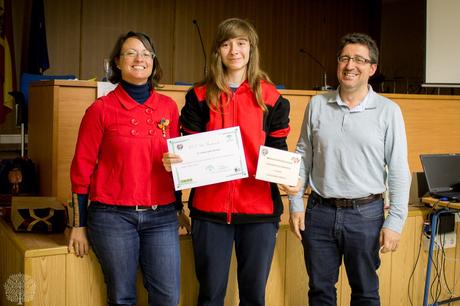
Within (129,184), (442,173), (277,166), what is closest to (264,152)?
(277,166)

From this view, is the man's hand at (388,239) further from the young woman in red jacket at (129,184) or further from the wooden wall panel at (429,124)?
the wooden wall panel at (429,124)

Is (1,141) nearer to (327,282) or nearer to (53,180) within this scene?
(53,180)

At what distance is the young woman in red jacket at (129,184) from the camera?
6.20 feet

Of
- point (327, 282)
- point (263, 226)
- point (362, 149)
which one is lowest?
point (327, 282)

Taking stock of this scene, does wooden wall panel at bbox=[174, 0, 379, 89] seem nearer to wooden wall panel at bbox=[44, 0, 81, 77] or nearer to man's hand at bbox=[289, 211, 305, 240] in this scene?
wooden wall panel at bbox=[44, 0, 81, 77]

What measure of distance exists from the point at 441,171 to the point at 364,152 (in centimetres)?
129

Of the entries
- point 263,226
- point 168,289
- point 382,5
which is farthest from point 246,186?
point 382,5

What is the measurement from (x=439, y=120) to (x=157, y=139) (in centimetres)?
298

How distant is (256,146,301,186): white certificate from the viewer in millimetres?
1929

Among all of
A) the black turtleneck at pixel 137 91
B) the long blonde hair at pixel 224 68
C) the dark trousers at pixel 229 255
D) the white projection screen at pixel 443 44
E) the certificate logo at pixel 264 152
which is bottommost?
the dark trousers at pixel 229 255

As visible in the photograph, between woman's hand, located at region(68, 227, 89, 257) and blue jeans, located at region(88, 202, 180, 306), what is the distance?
6 cm

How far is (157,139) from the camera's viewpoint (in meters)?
1.94

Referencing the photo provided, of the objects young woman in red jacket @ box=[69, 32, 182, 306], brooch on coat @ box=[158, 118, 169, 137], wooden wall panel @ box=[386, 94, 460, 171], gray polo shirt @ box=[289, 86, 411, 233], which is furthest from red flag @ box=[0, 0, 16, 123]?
gray polo shirt @ box=[289, 86, 411, 233]

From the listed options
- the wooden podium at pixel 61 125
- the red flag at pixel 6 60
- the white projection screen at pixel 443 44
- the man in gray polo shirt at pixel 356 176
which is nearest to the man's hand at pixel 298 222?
A: the man in gray polo shirt at pixel 356 176
